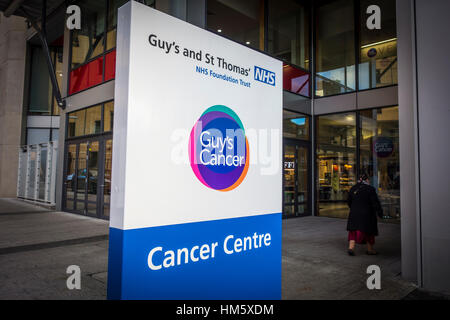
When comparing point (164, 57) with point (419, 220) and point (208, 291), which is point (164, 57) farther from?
point (419, 220)

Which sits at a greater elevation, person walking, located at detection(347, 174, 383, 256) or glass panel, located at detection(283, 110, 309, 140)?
glass panel, located at detection(283, 110, 309, 140)

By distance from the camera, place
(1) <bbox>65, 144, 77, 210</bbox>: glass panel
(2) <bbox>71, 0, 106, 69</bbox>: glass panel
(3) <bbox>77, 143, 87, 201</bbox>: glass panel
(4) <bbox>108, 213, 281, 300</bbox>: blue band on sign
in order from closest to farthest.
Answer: (4) <bbox>108, 213, 281, 300</bbox>: blue band on sign
(3) <bbox>77, 143, 87, 201</bbox>: glass panel
(2) <bbox>71, 0, 106, 69</bbox>: glass panel
(1) <bbox>65, 144, 77, 210</bbox>: glass panel

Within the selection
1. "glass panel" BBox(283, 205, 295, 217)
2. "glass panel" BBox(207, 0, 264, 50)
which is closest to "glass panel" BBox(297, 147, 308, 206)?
"glass panel" BBox(283, 205, 295, 217)

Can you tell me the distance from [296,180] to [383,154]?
2864 millimetres

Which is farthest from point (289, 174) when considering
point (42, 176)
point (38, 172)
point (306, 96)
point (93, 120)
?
point (38, 172)

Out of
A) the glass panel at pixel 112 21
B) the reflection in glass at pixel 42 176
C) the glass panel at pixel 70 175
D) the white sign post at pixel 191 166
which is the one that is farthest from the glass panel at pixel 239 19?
the reflection in glass at pixel 42 176

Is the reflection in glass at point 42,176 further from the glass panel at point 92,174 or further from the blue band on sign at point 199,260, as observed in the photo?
the blue band on sign at point 199,260

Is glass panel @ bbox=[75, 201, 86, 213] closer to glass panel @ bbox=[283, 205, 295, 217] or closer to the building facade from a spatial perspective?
the building facade

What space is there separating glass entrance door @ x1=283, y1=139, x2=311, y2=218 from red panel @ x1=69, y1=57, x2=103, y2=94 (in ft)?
21.4

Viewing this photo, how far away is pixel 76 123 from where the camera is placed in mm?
12109

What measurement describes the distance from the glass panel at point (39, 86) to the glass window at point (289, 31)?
44.4 feet

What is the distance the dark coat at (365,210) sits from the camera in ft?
20.6

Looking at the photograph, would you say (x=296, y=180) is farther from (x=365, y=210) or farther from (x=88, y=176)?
(x=88, y=176)

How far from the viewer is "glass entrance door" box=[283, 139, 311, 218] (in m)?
11.4
